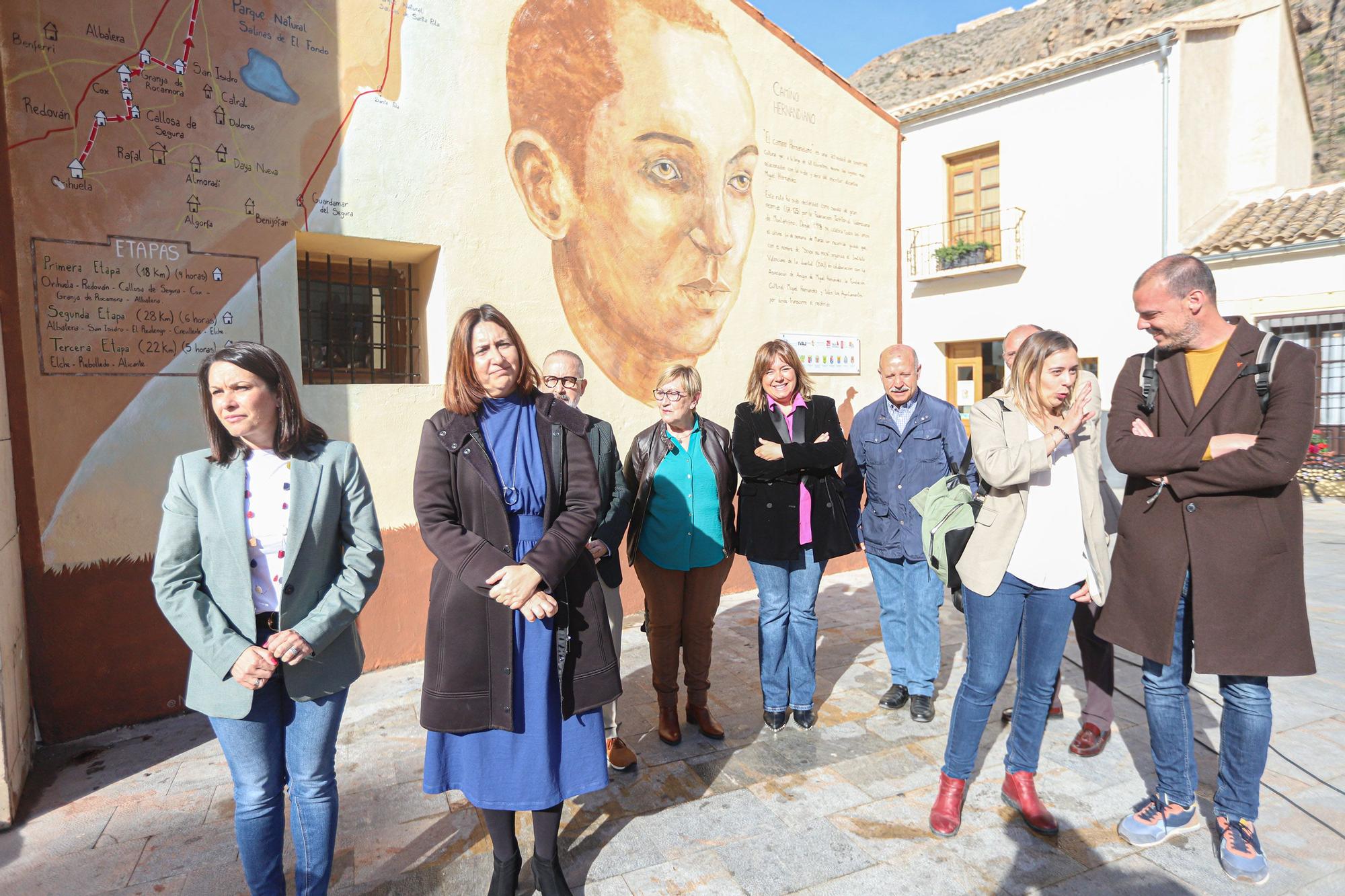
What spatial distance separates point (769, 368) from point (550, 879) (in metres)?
2.49

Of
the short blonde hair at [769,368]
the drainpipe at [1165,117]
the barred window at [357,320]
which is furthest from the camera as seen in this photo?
the drainpipe at [1165,117]

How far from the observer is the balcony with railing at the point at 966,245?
1429 cm

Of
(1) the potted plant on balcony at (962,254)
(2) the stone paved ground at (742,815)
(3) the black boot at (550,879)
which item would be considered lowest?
(2) the stone paved ground at (742,815)

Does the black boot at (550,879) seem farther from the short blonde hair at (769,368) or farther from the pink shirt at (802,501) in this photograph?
the short blonde hair at (769,368)

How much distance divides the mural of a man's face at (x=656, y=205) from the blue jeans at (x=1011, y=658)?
11.9ft

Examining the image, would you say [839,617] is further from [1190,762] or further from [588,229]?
[588,229]

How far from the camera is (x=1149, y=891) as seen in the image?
250 cm

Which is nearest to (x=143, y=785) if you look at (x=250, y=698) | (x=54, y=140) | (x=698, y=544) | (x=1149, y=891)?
(x=250, y=698)

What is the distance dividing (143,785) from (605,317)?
396 centimetres

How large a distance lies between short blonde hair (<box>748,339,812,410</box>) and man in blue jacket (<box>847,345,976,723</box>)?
1.79 feet

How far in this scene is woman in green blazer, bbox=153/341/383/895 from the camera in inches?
83.7

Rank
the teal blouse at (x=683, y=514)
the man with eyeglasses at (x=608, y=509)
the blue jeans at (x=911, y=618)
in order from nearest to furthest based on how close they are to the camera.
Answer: the man with eyeglasses at (x=608, y=509) < the teal blouse at (x=683, y=514) < the blue jeans at (x=911, y=618)

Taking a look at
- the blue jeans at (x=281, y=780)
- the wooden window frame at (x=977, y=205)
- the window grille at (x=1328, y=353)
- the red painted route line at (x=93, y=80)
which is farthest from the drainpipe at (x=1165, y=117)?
the blue jeans at (x=281, y=780)

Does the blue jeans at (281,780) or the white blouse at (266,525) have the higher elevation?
the white blouse at (266,525)
